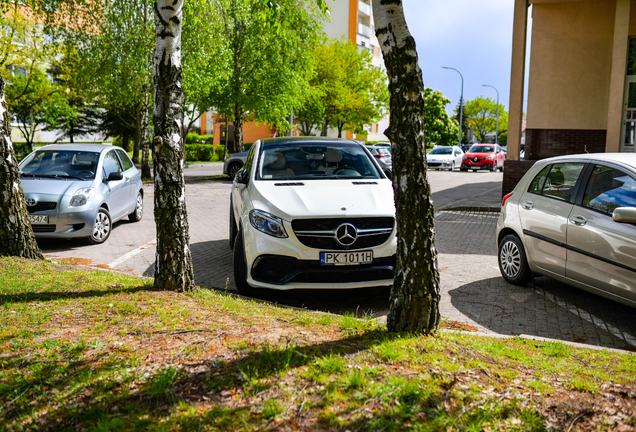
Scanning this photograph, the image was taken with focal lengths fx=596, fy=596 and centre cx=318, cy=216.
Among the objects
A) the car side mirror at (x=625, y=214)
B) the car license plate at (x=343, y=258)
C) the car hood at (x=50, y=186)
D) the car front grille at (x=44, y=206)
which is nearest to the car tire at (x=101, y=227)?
the car hood at (x=50, y=186)

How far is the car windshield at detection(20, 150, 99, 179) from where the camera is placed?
10.0 m

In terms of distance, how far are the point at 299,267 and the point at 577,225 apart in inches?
108

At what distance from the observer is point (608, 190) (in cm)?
571

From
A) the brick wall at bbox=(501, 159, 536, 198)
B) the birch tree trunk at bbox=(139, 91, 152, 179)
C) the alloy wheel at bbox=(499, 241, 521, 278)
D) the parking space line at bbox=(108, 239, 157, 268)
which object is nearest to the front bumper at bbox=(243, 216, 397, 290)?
the alloy wheel at bbox=(499, 241, 521, 278)

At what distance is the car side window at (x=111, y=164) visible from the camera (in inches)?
415

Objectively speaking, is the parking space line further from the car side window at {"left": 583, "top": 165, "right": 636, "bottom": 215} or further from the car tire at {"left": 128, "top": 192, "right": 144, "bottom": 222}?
the car side window at {"left": 583, "top": 165, "right": 636, "bottom": 215}

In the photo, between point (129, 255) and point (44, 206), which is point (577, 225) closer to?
point (129, 255)

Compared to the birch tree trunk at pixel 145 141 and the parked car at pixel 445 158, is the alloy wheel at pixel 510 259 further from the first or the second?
the parked car at pixel 445 158

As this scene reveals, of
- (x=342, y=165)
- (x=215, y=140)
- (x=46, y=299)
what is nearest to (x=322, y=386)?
(x=46, y=299)

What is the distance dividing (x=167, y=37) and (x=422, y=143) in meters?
2.57

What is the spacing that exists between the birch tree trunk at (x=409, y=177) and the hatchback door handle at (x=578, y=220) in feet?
7.71

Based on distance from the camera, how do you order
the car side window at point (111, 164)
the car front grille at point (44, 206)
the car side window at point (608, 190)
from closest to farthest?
the car side window at point (608, 190), the car front grille at point (44, 206), the car side window at point (111, 164)

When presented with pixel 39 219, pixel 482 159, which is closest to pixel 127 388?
pixel 39 219

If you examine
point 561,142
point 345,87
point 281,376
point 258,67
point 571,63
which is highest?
point 345,87
